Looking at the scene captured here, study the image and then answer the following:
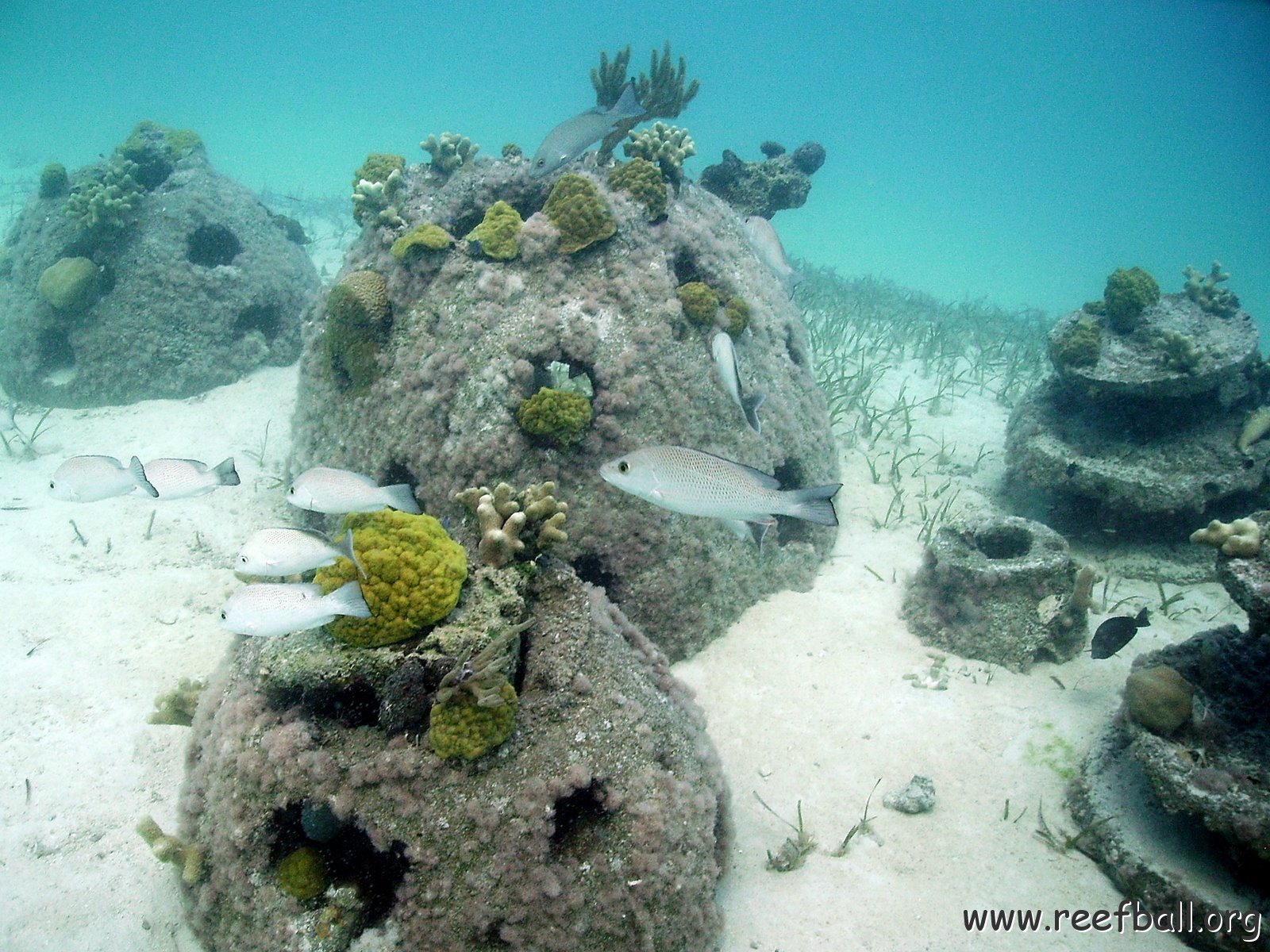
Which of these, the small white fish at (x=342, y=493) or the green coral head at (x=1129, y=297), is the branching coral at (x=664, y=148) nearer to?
the small white fish at (x=342, y=493)

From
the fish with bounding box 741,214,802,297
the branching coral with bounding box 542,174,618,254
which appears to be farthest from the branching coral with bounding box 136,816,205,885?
the fish with bounding box 741,214,802,297

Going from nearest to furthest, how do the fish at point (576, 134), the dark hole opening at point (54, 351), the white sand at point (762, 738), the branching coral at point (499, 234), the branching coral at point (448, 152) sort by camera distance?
1. the white sand at point (762, 738)
2. the fish at point (576, 134)
3. the branching coral at point (499, 234)
4. the branching coral at point (448, 152)
5. the dark hole opening at point (54, 351)

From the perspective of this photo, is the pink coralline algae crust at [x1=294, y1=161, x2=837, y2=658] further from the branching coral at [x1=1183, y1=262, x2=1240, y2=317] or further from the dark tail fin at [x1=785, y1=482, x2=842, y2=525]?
the branching coral at [x1=1183, y1=262, x2=1240, y2=317]

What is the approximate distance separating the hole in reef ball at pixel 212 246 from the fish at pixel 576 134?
→ 27.1 ft

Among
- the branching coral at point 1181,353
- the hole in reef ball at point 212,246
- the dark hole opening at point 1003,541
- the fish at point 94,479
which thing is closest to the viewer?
the fish at point 94,479

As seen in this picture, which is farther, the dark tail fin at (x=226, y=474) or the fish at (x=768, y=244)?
the fish at (x=768, y=244)

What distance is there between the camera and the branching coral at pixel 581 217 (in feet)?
18.8

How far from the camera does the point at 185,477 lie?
4.23 m

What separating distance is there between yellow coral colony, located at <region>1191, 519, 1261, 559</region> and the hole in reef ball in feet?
44.0

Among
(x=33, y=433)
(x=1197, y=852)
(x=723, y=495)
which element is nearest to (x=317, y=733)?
(x=723, y=495)

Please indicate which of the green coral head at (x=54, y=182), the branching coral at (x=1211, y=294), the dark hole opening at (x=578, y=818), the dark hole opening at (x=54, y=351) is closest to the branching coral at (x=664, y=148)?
the dark hole opening at (x=578, y=818)

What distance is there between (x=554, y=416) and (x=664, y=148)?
12.7ft

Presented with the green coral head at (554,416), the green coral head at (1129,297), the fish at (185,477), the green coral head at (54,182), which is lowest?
the fish at (185,477)

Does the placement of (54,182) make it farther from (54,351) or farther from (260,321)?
(260,321)
